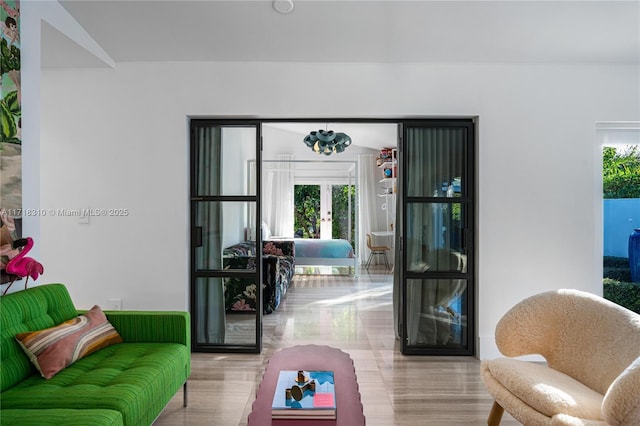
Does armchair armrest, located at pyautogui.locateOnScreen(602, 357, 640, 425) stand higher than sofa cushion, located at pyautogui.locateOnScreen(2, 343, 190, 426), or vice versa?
armchair armrest, located at pyautogui.locateOnScreen(602, 357, 640, 425)

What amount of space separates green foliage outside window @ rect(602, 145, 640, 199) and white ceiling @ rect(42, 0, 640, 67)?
78cm

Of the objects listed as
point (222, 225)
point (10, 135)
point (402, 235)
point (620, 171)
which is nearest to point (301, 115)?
point (222, 225)

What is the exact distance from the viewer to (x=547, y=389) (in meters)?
1.81

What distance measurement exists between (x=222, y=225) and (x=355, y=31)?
2010 mm

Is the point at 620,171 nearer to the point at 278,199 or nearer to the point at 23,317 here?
the point at 23,317

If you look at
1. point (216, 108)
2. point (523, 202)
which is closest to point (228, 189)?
point (216, 108)

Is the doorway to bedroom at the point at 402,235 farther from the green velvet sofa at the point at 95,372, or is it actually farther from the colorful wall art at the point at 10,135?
the colorful wall art at the point at 10,135

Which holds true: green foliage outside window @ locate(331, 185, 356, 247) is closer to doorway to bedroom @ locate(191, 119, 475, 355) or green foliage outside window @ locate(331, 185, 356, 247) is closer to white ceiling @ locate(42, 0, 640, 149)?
doorway to bedroom @ locate(191, 119, 475, 355)

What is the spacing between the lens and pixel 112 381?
186 centimetres

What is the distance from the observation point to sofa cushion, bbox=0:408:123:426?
151cm

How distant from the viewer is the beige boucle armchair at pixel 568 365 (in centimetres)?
159

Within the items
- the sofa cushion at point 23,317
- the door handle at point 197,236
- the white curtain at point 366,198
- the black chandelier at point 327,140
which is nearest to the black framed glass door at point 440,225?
the door handle at point 197,236

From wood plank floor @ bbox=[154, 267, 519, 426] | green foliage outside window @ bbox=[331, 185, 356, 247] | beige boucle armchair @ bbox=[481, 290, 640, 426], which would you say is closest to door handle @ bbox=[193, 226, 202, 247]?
wood plank floor @ bbox=[154, 267, 519, 426]

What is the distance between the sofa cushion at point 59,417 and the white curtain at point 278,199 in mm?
7060
